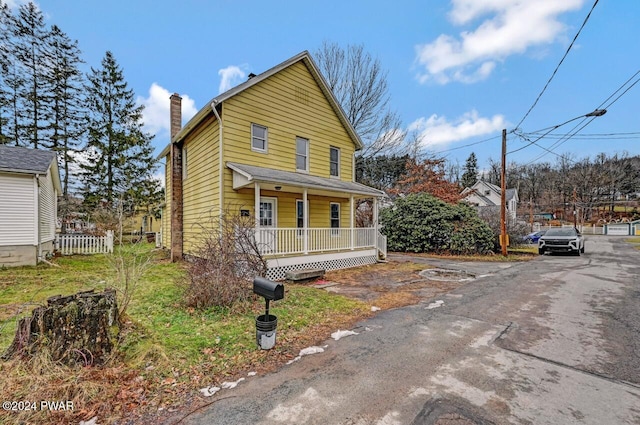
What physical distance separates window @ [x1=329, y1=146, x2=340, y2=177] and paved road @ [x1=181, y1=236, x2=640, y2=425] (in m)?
9.05

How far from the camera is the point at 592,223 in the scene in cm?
5072

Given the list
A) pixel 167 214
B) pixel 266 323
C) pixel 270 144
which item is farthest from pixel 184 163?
pixel 266 323

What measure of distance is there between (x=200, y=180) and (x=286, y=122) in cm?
429

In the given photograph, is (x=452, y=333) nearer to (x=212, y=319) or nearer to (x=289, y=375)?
(x=289, y=375)

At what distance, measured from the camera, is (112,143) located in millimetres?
24094

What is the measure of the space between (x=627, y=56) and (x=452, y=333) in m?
11.6

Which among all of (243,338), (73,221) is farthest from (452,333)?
(73,221)

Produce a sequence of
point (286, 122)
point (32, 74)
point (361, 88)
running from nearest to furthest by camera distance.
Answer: point (286, 122) → point (32, 74) → point (361, 88)

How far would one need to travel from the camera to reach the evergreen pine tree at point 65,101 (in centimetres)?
2109

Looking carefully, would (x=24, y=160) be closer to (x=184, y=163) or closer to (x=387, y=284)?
(x=184, y=163)

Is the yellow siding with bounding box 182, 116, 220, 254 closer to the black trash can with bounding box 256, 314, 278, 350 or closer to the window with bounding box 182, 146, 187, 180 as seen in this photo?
the window with bounding box 182, 146, 187, 180

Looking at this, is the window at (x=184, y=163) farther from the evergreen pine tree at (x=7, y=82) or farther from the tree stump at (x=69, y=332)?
the evergreen pine tree at (x=7, y=82)

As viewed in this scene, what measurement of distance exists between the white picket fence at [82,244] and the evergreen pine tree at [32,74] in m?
11.0

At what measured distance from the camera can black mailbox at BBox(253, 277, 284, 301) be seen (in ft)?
13.0
